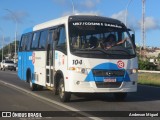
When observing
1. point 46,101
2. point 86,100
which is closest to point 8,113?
point 46,101

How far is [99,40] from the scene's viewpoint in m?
15.3

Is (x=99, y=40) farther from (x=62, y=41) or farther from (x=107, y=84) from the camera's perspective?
(x=107, y=84)

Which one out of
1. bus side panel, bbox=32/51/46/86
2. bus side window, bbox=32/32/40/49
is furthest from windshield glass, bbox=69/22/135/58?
bus side window, bbox=32/32/40/49

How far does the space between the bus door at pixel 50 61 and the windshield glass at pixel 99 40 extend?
1766mm

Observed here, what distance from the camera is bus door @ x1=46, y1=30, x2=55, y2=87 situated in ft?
54.6

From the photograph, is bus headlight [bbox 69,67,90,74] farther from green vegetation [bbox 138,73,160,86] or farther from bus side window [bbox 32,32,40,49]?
green vegetation [bbox 138,73,160,86]

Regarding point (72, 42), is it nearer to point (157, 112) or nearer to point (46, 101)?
point (46, 101)

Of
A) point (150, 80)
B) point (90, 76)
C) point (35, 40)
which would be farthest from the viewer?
point (150, 80)

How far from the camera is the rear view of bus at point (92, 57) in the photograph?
14727mm

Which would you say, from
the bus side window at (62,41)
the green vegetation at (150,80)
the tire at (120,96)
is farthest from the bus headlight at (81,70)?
the green vegetation at (150,80)

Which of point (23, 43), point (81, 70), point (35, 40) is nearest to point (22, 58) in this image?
point (23, 43)

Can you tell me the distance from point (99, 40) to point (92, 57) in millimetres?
802

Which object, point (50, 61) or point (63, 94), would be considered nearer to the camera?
point (63, 94)

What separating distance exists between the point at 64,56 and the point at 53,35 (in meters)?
1.73
